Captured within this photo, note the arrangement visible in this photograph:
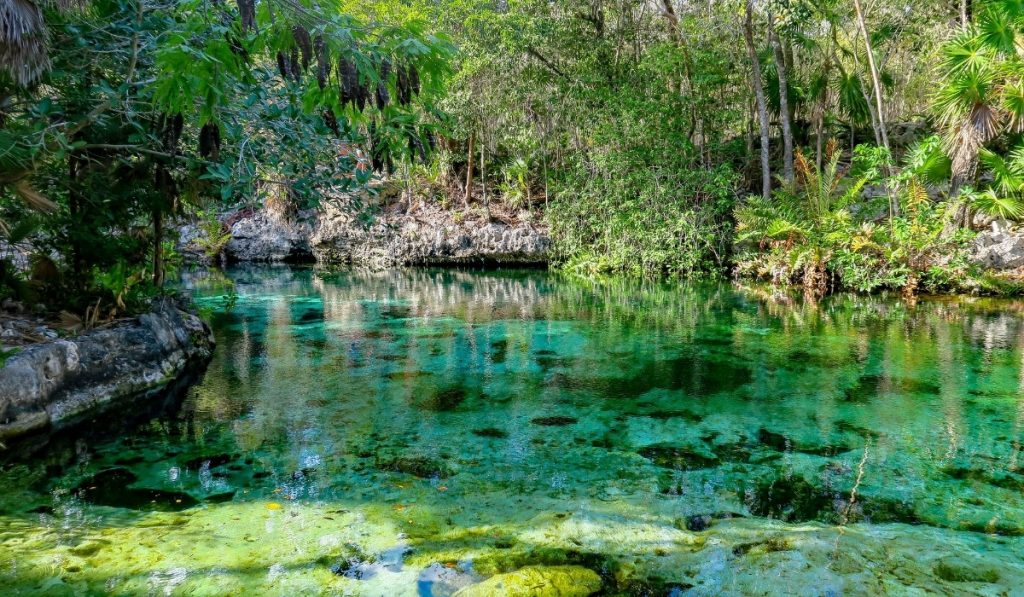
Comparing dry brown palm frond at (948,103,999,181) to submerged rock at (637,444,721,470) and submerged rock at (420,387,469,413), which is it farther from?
submerged rock at (420,387,469,413)

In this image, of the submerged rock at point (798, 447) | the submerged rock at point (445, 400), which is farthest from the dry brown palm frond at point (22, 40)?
the submerged rock at point (798, 447)

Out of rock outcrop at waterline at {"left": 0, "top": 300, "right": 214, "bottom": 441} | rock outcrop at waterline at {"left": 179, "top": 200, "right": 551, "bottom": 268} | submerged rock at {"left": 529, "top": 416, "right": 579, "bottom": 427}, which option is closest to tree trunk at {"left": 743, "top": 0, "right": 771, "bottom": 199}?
rock outcrop at waterline at {"left": 179, "top": 200, "right": 551, "bottom": 268}

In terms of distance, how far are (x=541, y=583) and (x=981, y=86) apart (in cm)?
1130

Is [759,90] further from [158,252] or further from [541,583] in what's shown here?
[541,583]

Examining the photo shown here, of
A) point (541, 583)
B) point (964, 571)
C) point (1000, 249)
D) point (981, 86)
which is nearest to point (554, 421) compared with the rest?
point (541, 583)

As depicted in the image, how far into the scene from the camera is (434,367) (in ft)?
22.0

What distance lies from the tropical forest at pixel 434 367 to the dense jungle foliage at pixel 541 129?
6cm

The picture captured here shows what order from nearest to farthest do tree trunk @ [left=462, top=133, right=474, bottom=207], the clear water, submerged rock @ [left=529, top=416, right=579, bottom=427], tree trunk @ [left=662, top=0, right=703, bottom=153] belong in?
the clear water
submerged rock @ [left=529, top=416, right=579, bottom=427]
tree trunk @ [left=662, top=0, right=703, bottom=153]
tree trunk @ [left=462, top=133, right=474, bottom=207]

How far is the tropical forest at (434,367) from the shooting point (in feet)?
9.25

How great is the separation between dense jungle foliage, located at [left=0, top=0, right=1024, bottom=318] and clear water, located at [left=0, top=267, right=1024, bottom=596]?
174 centimetres

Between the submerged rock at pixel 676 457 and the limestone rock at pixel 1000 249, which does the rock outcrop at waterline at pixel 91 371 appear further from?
the limestone rock at pixel 1000 249

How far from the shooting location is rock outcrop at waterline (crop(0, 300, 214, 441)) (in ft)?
14.6

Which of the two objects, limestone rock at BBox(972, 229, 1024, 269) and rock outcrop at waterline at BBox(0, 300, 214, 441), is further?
limestone rock at BBox(972, 229, 1024, 269)

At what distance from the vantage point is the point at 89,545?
285cm
